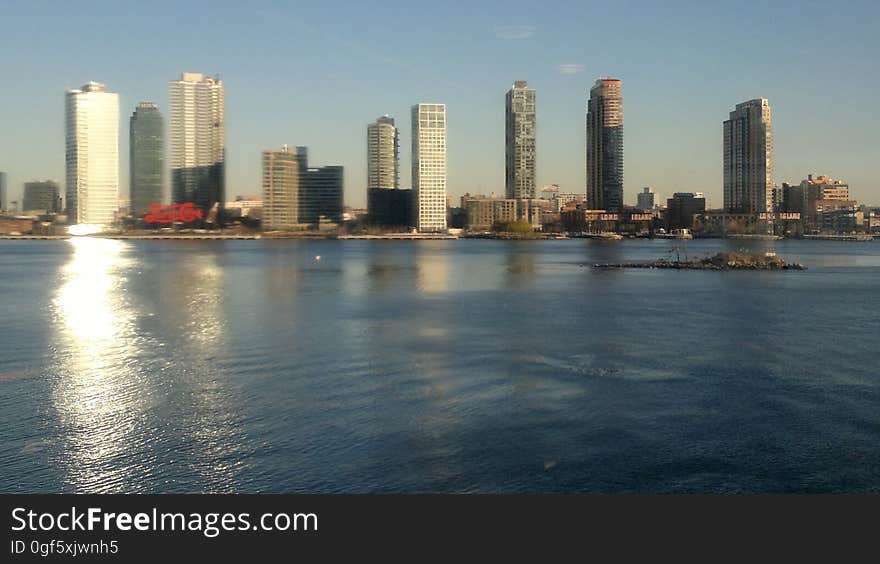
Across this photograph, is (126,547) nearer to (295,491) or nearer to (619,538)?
(295,491)

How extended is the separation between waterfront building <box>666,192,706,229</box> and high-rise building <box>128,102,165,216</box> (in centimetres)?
12075

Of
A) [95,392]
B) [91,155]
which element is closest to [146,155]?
[91,155]

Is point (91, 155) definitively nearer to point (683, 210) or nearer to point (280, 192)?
point (280, 192)

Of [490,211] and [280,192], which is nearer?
[280,192]

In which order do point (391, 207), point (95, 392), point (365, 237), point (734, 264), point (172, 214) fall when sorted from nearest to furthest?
point (95, 392), point (734, 264), point (365, 237), point (172, 214), point (391, 207)

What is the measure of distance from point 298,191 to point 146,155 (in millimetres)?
48397

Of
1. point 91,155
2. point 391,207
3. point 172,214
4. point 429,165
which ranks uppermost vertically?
point 91,155

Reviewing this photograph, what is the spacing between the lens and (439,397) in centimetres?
1364

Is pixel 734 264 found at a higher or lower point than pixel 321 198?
lower

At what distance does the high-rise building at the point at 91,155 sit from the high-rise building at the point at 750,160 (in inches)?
5698

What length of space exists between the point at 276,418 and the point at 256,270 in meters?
40.0

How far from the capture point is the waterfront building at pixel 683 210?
178m

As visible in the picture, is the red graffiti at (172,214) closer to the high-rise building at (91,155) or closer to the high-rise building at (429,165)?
the high-rise building at (91,155)

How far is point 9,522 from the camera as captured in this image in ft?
27.7
